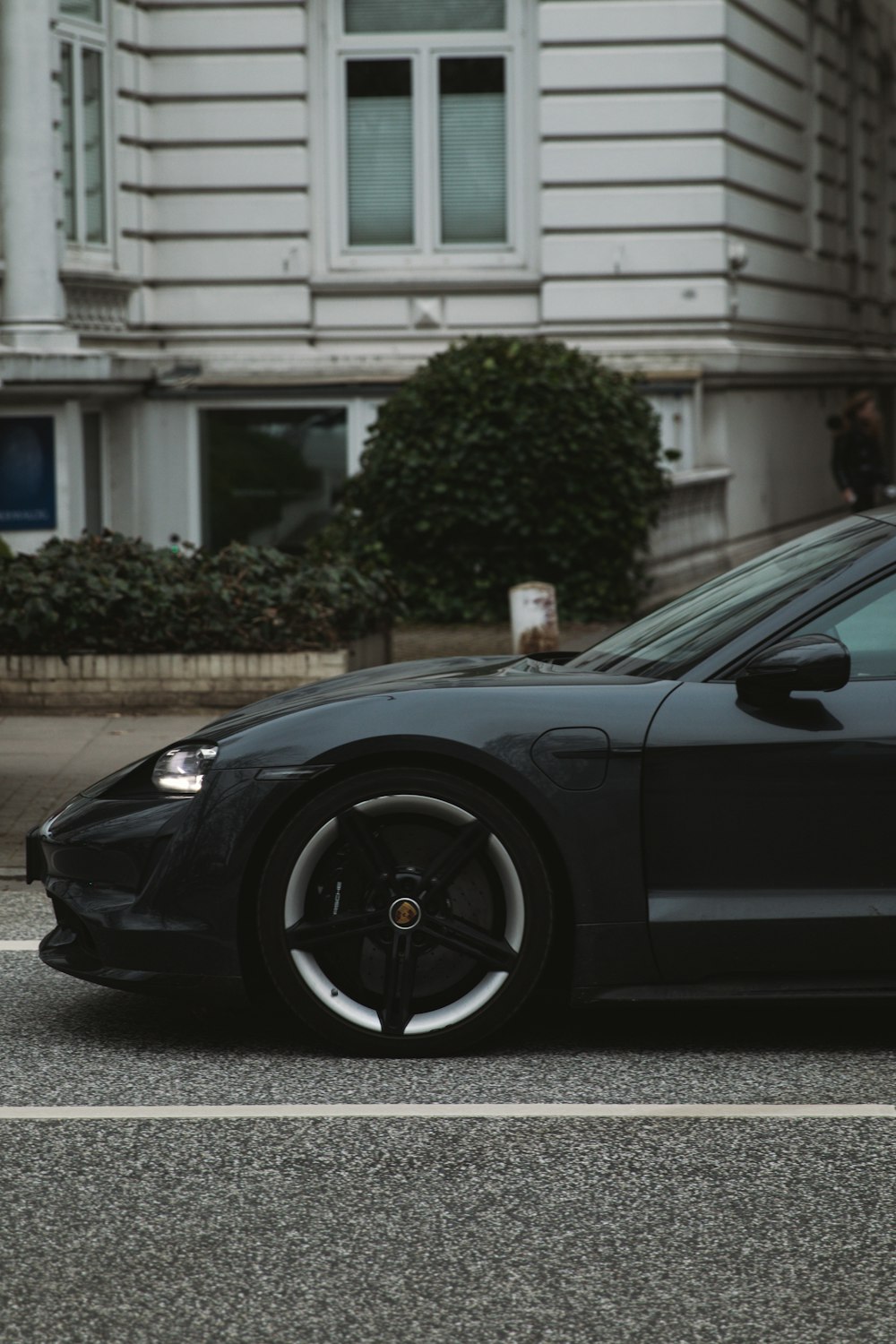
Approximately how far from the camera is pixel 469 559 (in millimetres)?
15836

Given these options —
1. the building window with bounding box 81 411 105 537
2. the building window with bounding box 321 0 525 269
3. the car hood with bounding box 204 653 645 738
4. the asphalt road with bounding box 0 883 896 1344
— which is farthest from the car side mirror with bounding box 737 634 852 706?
the building window with bounding box 321 0 525 269

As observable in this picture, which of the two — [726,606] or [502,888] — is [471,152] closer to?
[726,606]

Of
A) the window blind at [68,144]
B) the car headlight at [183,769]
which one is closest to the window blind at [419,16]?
the window blind at [68,144]

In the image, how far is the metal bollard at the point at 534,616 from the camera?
1334 centimetres

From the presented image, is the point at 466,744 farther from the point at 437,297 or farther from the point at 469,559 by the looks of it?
the point at 437,297

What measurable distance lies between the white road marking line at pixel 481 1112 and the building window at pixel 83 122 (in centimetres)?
1381

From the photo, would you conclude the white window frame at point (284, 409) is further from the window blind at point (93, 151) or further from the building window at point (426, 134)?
the window blind at point (93, 151)

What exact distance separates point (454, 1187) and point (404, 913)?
98 cm

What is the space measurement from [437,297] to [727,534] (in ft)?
11.7

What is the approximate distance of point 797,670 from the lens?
5.08m

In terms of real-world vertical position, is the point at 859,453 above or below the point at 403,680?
above

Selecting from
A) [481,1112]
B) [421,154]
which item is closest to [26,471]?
[421,154]

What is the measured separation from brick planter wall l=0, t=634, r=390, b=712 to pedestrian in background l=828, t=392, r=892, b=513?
8.86 metres

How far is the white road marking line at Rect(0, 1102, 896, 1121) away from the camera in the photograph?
15.7 feet
